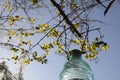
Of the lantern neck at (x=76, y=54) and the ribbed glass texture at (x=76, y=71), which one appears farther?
the lantern neck at (x=76, y=54)

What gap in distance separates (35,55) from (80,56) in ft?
15.2

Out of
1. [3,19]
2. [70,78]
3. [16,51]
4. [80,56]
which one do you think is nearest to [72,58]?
[80,56]

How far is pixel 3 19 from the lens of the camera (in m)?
7.36

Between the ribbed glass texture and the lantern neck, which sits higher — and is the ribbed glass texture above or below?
below

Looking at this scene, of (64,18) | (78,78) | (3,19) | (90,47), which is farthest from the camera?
(3,19)

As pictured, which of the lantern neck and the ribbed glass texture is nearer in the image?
the ribbed glass texture

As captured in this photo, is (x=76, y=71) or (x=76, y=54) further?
(x=76, y=54)

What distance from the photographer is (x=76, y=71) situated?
2.88m

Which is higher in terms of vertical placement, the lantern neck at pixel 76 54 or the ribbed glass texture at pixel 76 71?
the lantern neck at pixel 76 54

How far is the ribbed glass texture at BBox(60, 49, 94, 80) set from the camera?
2799mm

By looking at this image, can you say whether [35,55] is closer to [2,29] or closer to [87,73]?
[2,29]

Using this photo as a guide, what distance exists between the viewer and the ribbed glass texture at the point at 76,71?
9.18 ft

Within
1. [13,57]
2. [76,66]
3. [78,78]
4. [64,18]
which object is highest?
[13,57]

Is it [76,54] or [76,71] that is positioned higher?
[76,54]
